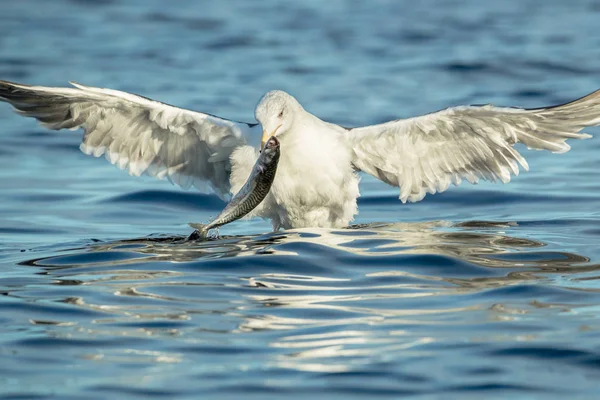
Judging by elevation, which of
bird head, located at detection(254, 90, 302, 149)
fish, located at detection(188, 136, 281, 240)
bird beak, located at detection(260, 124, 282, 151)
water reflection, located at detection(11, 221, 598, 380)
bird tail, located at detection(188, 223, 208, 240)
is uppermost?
bird head, located at detection(254, 90, 302, 149)

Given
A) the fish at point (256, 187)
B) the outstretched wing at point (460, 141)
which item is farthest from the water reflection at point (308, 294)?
the outstretched wing at point (460, 141)

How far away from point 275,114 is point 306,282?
162 centimetres

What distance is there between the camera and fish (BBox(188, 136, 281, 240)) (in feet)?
29.7

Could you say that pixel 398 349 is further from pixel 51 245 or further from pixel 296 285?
pixel 51 245

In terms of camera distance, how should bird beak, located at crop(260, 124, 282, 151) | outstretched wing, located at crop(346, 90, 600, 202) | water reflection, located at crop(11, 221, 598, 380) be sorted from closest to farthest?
water reflection, located at crop(11, 221, 598, 380) → bird beak, located at crop(260, 124, 282, 151) → outstretched wing, located at crop(346, 90, 600, 202)

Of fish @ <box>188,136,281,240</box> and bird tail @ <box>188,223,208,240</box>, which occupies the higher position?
fish @ <box>188,136,281,240</box>

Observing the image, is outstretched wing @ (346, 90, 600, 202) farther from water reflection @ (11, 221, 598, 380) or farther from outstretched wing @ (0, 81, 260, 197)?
outstretched wing @ (0, 81, 260, 197)

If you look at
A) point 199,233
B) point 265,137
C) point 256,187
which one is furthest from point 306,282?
point 199,233

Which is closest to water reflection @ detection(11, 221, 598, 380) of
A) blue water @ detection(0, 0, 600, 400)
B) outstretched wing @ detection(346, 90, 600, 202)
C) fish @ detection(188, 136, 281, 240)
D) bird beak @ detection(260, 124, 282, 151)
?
blue water @ detection(0, 0, 600, 400)

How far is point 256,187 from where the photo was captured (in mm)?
9203

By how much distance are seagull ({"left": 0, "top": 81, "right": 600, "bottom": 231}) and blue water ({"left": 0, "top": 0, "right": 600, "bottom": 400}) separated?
41 centimetres

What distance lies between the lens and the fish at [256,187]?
9.05 meters

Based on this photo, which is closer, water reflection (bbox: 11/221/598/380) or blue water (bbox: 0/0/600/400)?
blue water (bbox: 0/0/600/400)

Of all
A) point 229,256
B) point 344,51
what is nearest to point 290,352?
point 229,256
